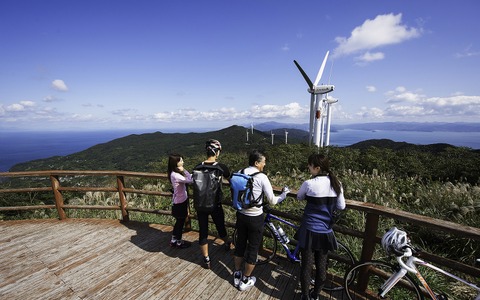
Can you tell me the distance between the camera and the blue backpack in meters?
3.29

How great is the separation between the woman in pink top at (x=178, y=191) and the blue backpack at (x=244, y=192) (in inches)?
50.8

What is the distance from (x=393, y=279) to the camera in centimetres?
286

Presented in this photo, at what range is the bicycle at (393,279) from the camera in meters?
2.70

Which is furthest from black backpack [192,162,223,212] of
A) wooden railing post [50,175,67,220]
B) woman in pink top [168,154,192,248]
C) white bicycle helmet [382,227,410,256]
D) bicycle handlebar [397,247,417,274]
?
wooden railing post [50,175,67,220]

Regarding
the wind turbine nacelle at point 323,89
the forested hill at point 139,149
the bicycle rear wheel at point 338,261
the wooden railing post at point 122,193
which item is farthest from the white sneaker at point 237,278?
the forested hill at point 139,149

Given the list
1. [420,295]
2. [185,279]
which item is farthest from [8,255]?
[420,295]

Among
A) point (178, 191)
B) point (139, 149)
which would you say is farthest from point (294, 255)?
point (139, 149)

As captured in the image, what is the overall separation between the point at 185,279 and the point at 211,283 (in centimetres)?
46

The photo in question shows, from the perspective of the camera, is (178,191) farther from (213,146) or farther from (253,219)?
(253,219)

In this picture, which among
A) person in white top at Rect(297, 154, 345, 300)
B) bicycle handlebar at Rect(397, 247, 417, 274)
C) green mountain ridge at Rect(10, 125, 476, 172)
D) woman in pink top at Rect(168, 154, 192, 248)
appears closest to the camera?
bicycle handlebar at Rect(397, 247, 417, 274)

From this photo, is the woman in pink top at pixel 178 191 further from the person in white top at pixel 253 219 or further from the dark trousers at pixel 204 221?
the person in white top at pixel 253 219

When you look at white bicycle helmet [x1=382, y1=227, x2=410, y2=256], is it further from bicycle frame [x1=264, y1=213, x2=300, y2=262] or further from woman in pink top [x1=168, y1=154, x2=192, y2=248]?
woman in pink top [x1=168, y1=154, x2=192, y2=248]

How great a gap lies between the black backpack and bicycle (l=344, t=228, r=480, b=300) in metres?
2.29

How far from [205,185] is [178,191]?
0.93 metres
